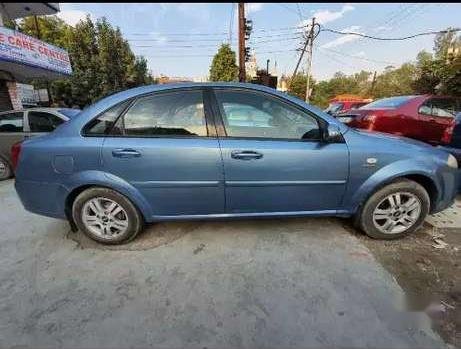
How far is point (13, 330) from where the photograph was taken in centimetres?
Result: 205

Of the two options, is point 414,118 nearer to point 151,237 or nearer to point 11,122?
point 151,237

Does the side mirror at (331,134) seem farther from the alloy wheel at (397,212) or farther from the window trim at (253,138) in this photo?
the alloy wheel at (397,212)

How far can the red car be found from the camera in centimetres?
602

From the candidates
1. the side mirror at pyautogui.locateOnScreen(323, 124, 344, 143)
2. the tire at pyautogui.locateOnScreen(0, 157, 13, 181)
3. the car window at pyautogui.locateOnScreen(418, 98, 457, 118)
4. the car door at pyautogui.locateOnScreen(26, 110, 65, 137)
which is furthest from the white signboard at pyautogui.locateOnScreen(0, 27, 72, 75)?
the car window at pyautogui.locateOnScreen(418, 98, 457, 118)

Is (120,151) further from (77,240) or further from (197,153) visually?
(77,240)

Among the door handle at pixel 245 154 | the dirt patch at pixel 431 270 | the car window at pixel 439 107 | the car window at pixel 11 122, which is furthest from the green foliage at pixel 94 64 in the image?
the dirt patch at pixel 431 270

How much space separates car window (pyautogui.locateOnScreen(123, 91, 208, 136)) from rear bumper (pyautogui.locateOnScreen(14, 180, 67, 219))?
90cm

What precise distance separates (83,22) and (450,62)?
23256 millimetres

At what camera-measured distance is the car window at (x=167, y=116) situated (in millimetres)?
2809

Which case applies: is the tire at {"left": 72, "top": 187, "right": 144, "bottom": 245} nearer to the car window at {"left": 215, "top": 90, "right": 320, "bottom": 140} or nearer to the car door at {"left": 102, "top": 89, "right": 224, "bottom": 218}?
the car door at {"left": 102, "top": 89, "right": 224, "bottom": 218}

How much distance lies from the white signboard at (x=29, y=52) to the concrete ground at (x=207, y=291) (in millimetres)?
7313

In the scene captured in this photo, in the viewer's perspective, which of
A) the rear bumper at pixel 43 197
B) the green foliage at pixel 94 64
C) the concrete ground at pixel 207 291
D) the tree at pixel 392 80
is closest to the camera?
the concrete ground at pixel 207 291

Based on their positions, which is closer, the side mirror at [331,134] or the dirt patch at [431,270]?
the dirt patch at [431,270]

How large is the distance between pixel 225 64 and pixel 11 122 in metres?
33.8
